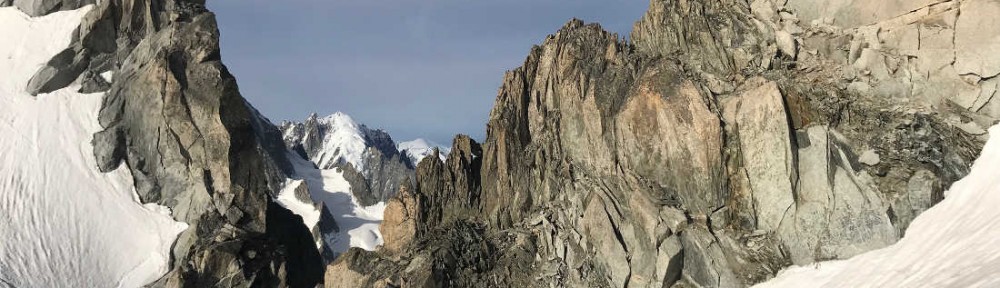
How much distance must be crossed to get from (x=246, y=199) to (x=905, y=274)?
50209 mm

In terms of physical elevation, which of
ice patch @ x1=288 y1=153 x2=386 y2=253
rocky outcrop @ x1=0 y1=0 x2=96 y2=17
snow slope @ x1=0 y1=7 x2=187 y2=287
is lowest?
ice patch @ x1=288 y1=153 x2=386 y2=253

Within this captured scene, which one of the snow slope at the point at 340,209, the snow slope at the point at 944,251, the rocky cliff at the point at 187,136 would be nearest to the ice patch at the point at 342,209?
the snow slope at the point at 340,209

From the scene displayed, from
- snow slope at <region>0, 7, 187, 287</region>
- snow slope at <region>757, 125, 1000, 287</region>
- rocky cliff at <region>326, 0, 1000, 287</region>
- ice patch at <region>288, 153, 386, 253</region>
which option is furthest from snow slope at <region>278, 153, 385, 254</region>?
snow slope at <region>757, 125, 1000, 287</region>

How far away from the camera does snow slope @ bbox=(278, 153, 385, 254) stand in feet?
406

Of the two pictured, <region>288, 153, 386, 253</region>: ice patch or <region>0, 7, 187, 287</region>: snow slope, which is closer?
<region>0, 7, 187, 287</region>: snow slope

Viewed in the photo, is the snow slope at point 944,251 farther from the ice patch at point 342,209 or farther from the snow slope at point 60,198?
the ice patch at point 342,209

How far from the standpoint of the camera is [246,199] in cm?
6850

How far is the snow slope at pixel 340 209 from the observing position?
12388 cm

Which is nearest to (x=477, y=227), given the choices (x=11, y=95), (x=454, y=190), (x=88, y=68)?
(x=454, y=190)

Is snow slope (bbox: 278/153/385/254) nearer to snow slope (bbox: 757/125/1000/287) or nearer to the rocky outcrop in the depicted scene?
the rocky outcrop

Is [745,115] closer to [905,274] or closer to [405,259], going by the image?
[905,274]

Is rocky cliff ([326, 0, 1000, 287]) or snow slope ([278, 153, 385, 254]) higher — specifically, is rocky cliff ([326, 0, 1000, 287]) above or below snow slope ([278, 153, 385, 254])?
above

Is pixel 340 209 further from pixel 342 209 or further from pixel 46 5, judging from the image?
pixel 46 5

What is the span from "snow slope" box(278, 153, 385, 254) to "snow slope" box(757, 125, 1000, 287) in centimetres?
8570
